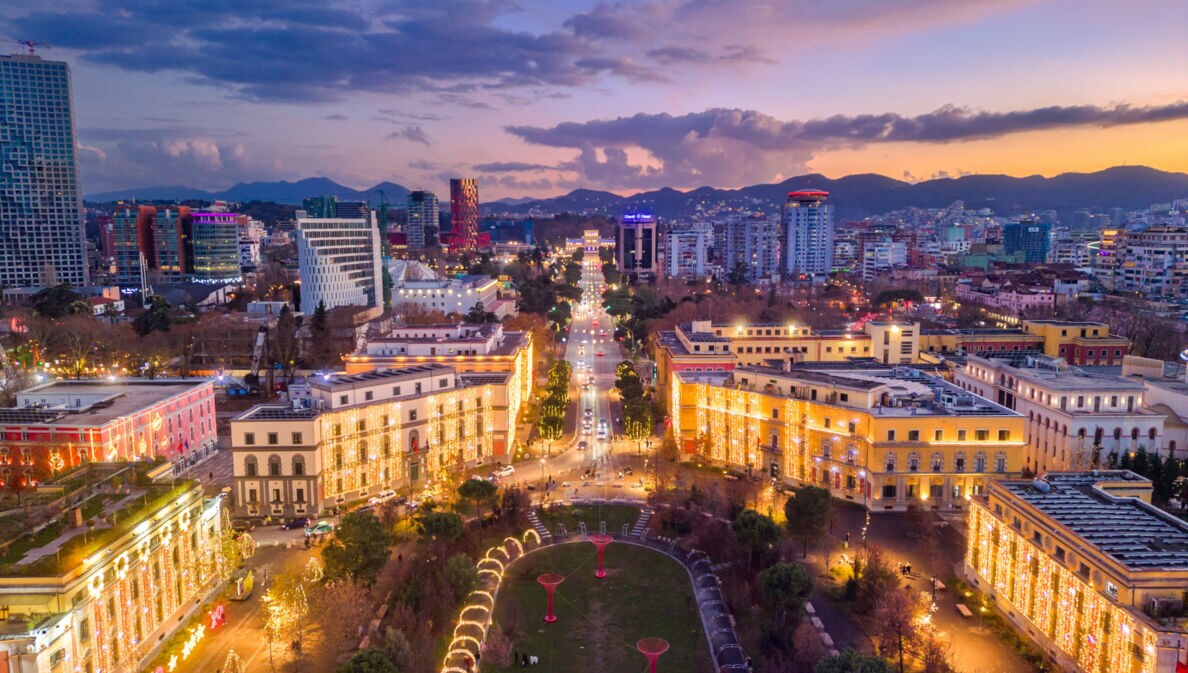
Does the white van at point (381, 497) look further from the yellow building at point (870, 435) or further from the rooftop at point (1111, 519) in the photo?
the rooftop at point (1111, 519)

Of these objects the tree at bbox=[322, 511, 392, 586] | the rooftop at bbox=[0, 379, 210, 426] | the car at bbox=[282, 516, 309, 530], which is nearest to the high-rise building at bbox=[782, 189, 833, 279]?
the rooftop at bbox=[0, 379, 210, 426]

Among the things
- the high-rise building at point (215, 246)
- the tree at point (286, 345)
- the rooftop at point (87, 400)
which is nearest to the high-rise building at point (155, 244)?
the high-rise building at point (215, 246)

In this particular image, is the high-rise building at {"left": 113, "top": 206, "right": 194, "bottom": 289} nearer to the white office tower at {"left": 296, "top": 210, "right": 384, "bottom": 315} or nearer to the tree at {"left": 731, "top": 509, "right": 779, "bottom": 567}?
the white office tower at {"left": 296, "top": 210, "right": 384, "bottom": 315}

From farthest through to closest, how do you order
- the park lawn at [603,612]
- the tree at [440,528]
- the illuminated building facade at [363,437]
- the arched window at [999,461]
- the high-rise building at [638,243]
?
the high-rise building at [638,243], the arched window at [999,461], the illuminated building facade at [363,437], the tree at [440,528], the park lawn at [603,612]

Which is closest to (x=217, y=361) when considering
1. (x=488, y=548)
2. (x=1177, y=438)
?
(x=488, y=548)

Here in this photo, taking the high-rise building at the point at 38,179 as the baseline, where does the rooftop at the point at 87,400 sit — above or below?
below

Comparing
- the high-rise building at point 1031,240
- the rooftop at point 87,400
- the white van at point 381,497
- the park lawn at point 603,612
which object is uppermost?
the high-rise building at point 1031,240

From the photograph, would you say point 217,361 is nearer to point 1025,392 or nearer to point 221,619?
point 221,619
